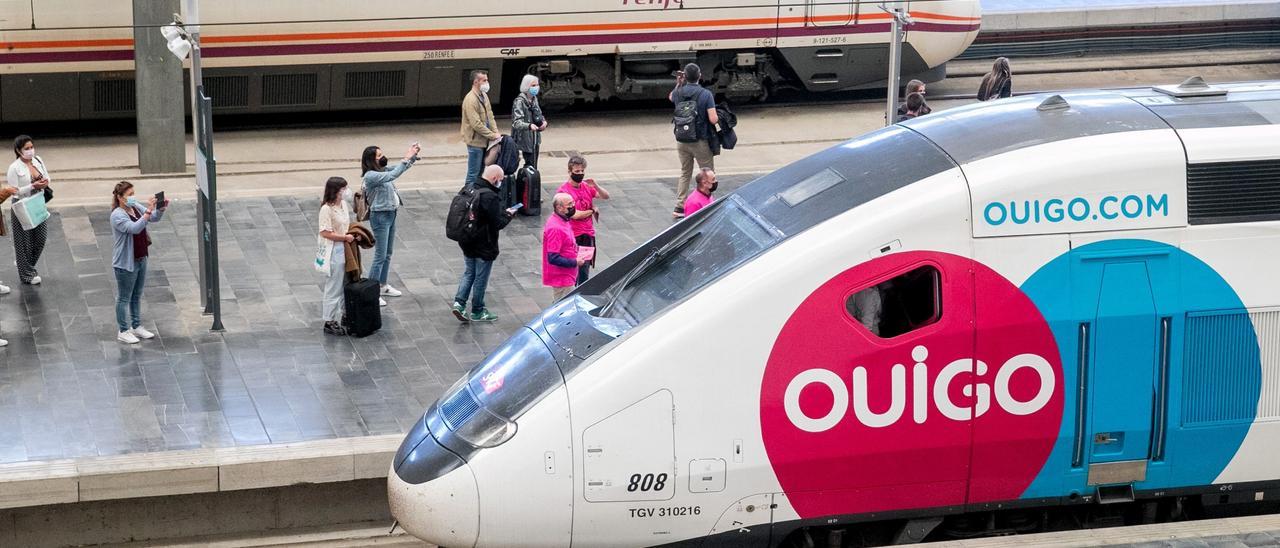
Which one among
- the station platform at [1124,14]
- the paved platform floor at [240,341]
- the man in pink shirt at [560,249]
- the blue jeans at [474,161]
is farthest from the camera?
the station platform at [1124,14]

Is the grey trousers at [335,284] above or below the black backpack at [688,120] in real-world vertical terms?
below

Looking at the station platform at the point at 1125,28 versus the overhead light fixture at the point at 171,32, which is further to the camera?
the station platform at the point at 1125,28

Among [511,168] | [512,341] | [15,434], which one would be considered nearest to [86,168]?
[511,168]

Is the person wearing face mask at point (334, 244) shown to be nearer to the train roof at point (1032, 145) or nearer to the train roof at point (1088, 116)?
the train roof at point (1032, 145)

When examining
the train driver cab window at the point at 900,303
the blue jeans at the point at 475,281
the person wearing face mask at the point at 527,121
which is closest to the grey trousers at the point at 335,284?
the blue jeans at the point at 475,281

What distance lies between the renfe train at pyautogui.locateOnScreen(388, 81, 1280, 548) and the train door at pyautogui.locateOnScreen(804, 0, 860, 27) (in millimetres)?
13762

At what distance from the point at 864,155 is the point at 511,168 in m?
7.81

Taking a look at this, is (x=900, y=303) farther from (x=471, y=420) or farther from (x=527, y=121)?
(x=527, y=121)

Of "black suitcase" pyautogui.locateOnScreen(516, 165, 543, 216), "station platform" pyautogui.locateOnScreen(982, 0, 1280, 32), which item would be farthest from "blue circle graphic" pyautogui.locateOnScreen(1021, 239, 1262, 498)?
"station platform" pyautogui.locateOnScreen(982, 0, 1280, 32)

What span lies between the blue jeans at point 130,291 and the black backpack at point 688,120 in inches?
Result: 245

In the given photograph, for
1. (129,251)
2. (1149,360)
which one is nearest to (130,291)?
(129,251)

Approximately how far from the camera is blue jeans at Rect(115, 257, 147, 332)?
12.7m

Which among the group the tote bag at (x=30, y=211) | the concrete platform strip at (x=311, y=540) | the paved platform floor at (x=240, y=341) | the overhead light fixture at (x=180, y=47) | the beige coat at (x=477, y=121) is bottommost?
the concrete platform strip at (x=311, y=540)

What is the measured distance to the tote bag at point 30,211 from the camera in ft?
45.1
